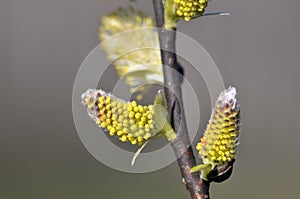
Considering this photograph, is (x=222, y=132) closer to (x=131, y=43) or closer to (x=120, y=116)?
(x=120, y=116)

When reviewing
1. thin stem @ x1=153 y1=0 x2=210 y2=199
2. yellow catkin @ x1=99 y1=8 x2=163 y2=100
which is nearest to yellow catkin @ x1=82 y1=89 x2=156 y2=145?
thin stem @ x1=153 y1=0 x2=210 y2=199

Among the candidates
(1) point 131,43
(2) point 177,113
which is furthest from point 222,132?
(1) point 131,43

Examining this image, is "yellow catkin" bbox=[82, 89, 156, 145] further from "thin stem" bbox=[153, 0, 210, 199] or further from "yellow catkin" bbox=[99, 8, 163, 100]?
"yellow catkin" bbox=[99, 8, 163, 100]

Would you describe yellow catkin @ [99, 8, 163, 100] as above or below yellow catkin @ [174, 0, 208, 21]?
below

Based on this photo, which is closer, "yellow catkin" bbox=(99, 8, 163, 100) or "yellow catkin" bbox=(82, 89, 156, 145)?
"yellow catkin" bbox=(82, 89, 156, 145)

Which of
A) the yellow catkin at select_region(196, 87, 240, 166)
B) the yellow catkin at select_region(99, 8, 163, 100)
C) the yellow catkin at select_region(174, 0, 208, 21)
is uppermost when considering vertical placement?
the yellow catkin at select_region(174, 0, 208, 21)

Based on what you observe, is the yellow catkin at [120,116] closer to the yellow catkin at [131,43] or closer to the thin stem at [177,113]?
the thin stem at [177,113]

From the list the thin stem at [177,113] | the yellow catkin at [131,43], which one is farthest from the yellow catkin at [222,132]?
the yellow catkin at [131,43]
